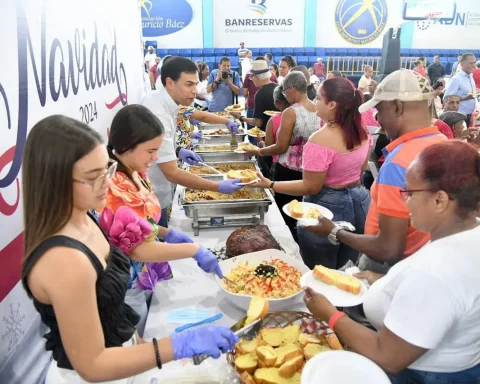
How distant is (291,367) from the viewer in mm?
1040

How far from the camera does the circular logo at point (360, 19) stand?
12586 mm

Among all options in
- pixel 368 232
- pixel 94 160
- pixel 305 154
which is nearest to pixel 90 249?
pixel 94 160

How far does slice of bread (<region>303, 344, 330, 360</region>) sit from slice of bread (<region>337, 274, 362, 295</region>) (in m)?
0.22

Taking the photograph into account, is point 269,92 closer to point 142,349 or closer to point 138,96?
point 138,96

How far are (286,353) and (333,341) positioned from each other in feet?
0.50

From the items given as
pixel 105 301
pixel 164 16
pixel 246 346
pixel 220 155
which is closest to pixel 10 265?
pixel 105 301

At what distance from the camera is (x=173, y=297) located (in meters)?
1.55

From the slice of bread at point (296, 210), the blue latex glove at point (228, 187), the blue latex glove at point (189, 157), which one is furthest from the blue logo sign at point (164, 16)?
the slice of bread at point (296, 210)

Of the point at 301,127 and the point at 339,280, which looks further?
the point at 301,127

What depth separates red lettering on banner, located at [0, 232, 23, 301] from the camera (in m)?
1.21

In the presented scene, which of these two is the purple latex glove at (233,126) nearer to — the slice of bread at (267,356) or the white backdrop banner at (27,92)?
the white backdrop banner at (27,92)

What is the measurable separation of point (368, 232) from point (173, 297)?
799 millimetres

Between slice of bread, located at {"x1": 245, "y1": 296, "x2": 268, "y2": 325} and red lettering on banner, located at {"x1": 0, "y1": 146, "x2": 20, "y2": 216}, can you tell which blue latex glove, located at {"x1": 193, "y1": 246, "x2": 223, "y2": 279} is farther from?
red lettering on banner, located at {"x1": 0, "y1": 146, "x2": 20, "y2": 216}

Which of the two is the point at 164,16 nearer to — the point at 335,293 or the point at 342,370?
the point at 335,293
